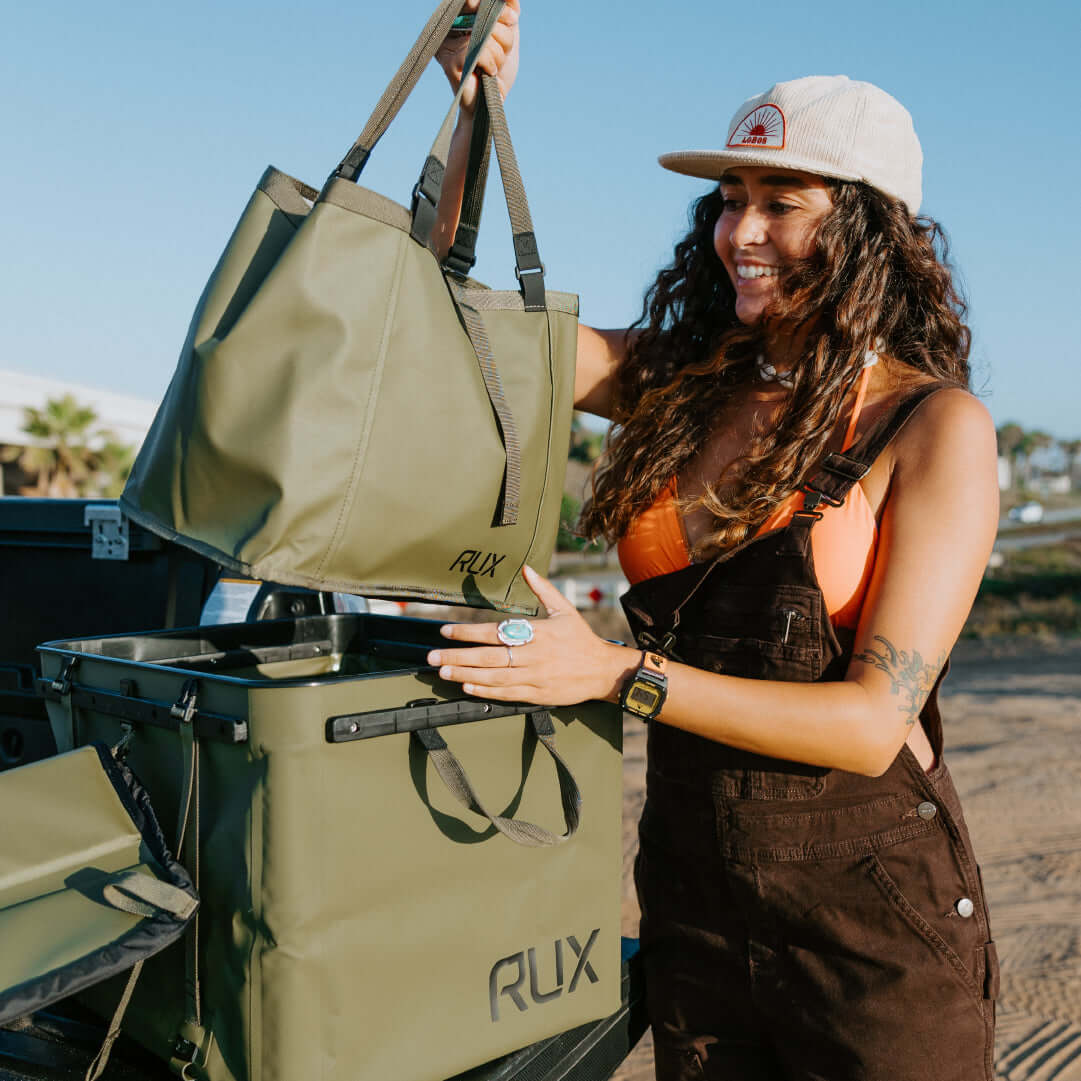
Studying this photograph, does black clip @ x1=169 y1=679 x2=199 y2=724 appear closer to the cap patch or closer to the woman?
the woman

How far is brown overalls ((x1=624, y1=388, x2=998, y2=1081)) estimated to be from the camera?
1734 millimetres

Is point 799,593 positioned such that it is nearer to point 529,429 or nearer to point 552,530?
point 552,530

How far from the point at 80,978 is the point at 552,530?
3.24ft

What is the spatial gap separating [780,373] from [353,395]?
1.05 metres

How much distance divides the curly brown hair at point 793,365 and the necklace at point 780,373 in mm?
17

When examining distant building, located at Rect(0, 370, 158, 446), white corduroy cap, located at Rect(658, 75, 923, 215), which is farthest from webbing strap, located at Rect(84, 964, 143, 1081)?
distant building, located at Rect(0, 370, 158, 446)

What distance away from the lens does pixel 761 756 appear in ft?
5.94

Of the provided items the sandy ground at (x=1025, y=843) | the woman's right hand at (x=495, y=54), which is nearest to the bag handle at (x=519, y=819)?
the woman's right hand at (x=495, y=54)

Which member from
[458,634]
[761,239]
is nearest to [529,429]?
[458,634]

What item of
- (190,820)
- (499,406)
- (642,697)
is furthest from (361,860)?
(499,406)

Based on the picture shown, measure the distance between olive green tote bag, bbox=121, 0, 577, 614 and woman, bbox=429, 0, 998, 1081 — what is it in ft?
0.65

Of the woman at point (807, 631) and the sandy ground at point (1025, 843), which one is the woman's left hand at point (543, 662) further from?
the sandy ground at point (1025, 843)

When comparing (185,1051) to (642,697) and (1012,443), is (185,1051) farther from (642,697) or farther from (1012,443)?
(1012,443)

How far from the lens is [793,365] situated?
206cm
